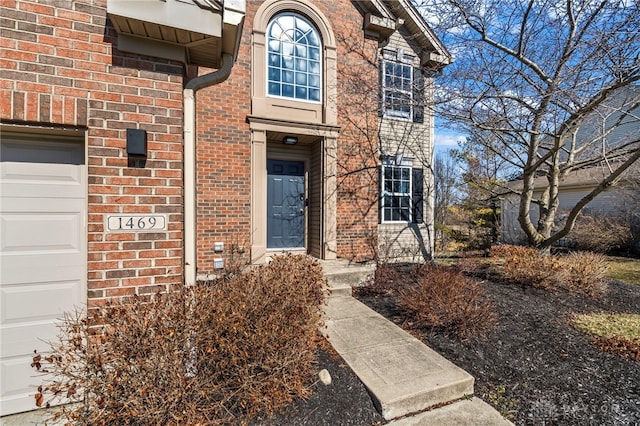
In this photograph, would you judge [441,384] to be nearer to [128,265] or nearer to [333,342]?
[333,342]

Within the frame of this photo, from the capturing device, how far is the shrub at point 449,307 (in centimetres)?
380

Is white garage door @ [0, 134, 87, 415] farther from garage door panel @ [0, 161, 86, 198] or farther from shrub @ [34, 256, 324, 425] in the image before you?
shrub @ [34, 256, 324, 425]

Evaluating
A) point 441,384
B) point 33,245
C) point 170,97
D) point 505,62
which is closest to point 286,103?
point 170,97

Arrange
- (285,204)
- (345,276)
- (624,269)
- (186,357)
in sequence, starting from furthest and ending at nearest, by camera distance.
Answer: (624,269) → (285,204) → (345,276) → (186,357)

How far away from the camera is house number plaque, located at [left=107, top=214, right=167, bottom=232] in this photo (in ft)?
8.18

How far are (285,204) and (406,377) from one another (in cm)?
489

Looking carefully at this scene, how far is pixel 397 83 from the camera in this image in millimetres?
8164

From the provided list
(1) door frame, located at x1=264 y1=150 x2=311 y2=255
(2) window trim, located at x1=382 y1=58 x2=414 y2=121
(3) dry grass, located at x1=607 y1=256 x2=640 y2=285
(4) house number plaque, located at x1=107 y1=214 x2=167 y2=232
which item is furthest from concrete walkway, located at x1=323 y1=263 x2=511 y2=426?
(3) dry grass, located at x1=607 y1=256 x2=640 y2=285

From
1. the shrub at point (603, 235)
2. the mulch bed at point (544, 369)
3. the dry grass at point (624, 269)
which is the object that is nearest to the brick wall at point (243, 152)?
the mulch bed at point (544, 369)

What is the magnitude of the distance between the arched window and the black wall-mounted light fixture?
4.52 m

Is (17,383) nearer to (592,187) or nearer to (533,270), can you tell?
(533,270)

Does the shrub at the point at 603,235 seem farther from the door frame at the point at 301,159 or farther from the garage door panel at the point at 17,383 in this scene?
the garage door panel at the point at 17,383

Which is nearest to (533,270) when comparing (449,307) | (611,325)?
(611,325)

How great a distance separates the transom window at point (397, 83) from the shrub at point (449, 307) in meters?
4.99
